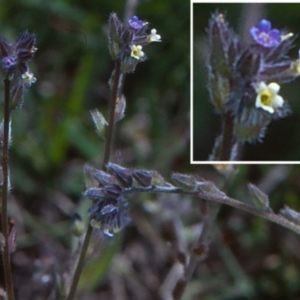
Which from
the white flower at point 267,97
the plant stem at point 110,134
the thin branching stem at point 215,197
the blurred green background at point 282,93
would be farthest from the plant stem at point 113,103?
the blurred green background at point 282,93

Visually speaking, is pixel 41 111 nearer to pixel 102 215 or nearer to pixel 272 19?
pixel 272 19

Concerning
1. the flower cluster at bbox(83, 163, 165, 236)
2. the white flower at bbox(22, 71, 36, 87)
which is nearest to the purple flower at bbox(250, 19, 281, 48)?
the flower cluster at bbox(83, 163, 165, 236)

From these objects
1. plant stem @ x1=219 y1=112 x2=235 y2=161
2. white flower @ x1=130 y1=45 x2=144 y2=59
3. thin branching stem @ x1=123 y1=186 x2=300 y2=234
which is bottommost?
thin branching stem @ x1=123 y1=186 x2=300 y2=234

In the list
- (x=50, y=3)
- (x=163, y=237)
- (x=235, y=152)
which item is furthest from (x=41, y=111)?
(x=235, y=152)

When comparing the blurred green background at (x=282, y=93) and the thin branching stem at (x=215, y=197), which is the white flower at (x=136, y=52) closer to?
the thin branching stem at (x=215, y=197)

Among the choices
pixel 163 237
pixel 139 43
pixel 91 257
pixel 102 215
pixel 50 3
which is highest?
pixel 50 3

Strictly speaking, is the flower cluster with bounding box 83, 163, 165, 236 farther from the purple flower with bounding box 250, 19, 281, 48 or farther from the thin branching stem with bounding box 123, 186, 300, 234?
the purple flower with bounding box 250, 19, 281, 48

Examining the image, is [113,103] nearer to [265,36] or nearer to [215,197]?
[215,197]
